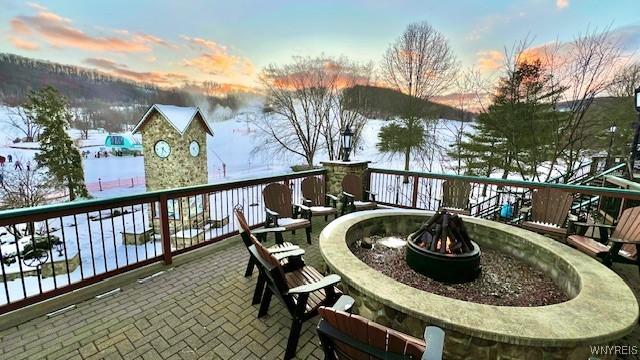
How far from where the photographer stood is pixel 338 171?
231 inches

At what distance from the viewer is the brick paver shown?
1.95 metres

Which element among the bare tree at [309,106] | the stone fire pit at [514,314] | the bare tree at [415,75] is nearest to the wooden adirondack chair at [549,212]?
the stone fire pit at [514,314]

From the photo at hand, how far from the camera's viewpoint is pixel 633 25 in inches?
257

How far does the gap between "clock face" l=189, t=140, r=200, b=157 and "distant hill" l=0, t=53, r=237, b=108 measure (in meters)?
2.72

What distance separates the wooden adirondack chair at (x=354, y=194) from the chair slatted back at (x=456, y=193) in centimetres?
134

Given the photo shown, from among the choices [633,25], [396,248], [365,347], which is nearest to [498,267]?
[396,248]

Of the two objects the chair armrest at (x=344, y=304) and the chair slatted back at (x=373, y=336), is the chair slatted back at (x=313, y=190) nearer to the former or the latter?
the chair armrest at (x=344, y=304)

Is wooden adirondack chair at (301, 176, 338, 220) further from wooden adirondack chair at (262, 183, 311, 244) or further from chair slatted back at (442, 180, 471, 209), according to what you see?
chair slatted back at (442, 180, 471, 209)

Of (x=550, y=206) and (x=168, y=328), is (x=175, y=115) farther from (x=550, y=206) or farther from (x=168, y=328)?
(x=550, y=206)

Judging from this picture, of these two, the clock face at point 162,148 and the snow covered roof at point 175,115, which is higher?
the snow covered roof at point 175,115

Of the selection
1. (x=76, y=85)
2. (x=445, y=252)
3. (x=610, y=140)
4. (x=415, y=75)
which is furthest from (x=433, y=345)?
(x=76, y=85)

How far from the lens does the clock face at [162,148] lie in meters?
13.1

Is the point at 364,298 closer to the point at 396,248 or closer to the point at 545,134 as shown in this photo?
the point at 396,248

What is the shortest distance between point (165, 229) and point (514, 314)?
349 cm
